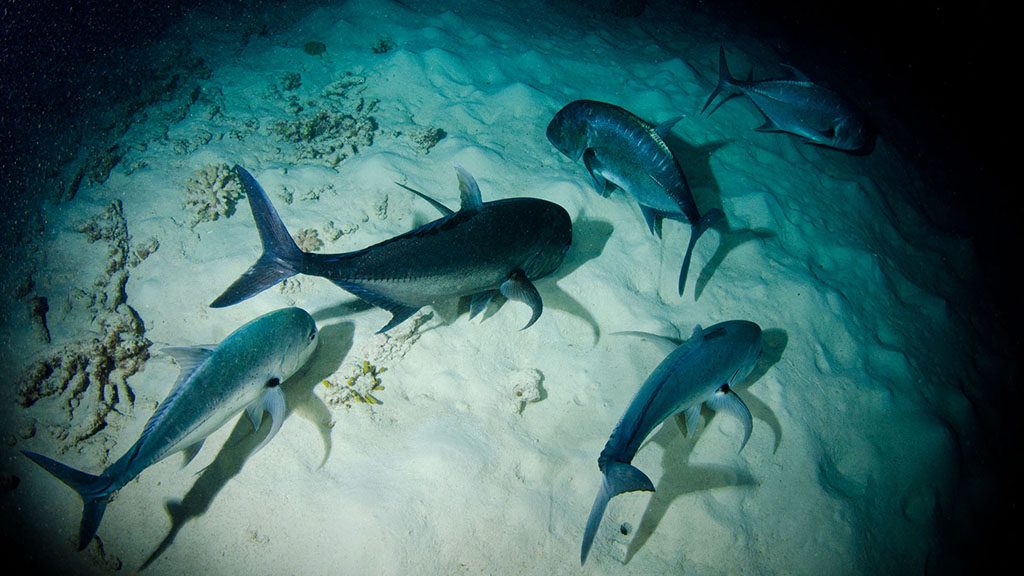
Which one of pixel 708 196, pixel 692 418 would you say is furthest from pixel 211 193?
pixel 708 196

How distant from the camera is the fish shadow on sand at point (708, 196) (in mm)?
4399

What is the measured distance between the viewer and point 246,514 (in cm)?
281

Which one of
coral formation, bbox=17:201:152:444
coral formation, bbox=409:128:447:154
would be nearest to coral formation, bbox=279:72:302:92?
coral formation, bbox=409:128:447:154

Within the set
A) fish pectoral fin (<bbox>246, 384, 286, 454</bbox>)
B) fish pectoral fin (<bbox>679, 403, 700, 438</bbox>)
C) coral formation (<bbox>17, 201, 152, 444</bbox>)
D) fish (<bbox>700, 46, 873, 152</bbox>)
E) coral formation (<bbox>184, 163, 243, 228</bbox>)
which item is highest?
fish (<bbox>700, 46, 873, 152</bbox>)

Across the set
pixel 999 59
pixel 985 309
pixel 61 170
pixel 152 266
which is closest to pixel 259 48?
pixel 61 170

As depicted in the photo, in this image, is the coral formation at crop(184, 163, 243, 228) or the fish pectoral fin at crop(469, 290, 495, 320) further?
the coral formation at crop(184, 163, 243, 228)

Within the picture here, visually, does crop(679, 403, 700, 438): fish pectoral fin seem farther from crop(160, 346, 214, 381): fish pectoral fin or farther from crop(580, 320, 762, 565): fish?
crop(160, 346, 214, 381): fish pectoral fin

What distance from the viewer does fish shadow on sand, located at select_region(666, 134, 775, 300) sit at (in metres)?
4.40

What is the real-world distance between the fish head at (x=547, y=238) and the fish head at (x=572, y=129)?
3.80ft

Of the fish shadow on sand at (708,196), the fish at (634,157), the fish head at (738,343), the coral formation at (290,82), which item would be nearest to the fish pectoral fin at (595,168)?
the fish at (634,157)

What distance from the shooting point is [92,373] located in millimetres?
3508

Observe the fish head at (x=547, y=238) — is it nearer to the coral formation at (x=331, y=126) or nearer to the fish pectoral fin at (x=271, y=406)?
the fish pectoral fin at (x=271, y=406)

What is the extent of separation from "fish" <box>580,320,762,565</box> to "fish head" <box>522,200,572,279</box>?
49.7 inches

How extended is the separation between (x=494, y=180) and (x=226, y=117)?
17.8ft
